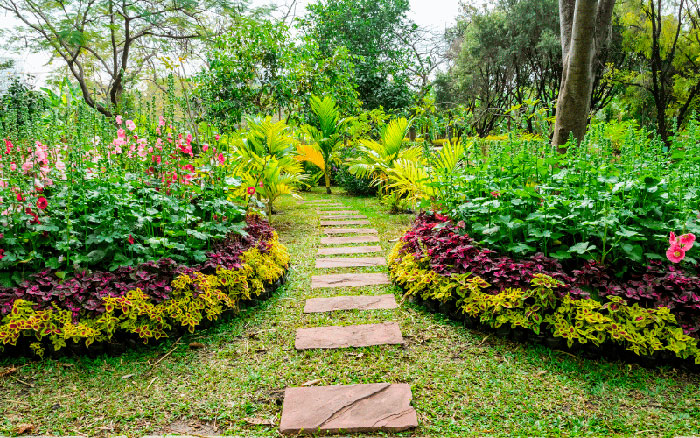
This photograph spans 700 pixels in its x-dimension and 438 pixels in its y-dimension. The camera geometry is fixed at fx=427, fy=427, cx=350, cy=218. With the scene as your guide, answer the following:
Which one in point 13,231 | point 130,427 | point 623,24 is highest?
point 623,24

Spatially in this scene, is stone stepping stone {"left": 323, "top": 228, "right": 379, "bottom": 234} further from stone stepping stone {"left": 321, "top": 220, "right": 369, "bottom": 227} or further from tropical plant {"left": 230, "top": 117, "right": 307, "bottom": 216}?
tropical plant {"left": 230, "top": 117, "right": 307, "bottom": 216}

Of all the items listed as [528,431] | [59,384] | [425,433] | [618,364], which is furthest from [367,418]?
[59,384]

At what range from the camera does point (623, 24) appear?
10.0m

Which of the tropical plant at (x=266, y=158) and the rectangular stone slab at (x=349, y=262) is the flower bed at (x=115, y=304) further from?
the tropical plant at (x=266, y=158)

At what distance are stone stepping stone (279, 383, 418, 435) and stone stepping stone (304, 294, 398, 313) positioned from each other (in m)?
0.87

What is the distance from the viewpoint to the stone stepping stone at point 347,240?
4.38 meters

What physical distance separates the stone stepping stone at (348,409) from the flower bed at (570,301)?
79cm

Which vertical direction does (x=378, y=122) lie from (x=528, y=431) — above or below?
above

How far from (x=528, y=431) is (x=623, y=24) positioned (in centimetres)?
1144

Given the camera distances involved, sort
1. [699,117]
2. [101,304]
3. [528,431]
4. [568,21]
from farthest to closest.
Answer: [699,117]
[568,21]
[101,304]
[528,431]

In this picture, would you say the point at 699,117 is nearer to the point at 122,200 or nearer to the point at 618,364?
the point at 618,364

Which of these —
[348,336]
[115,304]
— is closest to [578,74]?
[348,336]

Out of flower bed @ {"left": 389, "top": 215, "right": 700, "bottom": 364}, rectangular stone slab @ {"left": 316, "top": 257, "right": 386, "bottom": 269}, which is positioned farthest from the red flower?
flower bed @ {"left": 389, "top": 215, "right": 700, "bottom": 364}

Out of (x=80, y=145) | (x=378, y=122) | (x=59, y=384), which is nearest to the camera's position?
(x=59, y=384)
